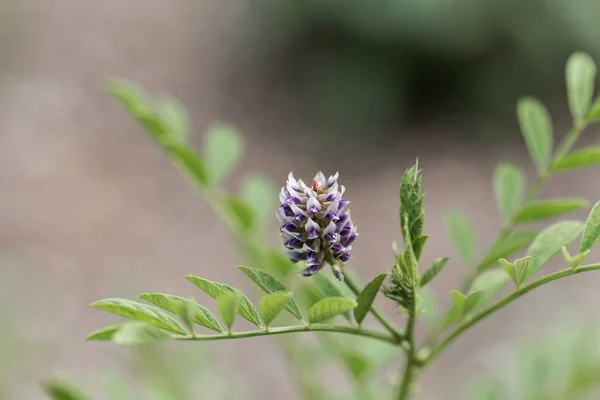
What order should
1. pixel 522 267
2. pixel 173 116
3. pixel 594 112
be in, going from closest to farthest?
1. pixel 522 267
2. pixel 594 112
3. pixel 173 116

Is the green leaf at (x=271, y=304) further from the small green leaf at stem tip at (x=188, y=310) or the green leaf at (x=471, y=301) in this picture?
the green leaf at (x=471, y=301)

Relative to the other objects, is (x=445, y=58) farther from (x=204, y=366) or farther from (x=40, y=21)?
(x=204, y=366)

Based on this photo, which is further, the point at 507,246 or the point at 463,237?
the point at 463,237

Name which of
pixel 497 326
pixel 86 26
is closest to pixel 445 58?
pixel 497 326

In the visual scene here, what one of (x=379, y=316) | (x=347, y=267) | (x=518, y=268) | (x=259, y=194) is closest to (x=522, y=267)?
(x=518, y=268)

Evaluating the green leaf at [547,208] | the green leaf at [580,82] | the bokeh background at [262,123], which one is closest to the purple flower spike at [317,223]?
the green leaf at [547,208]

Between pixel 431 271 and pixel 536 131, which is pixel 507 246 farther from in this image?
pixel 536 131

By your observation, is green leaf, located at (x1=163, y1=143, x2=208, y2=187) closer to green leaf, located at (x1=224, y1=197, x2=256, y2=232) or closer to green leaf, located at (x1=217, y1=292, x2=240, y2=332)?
green leaf, located at (x1=224, y1=197, x2=256, y2=232)
